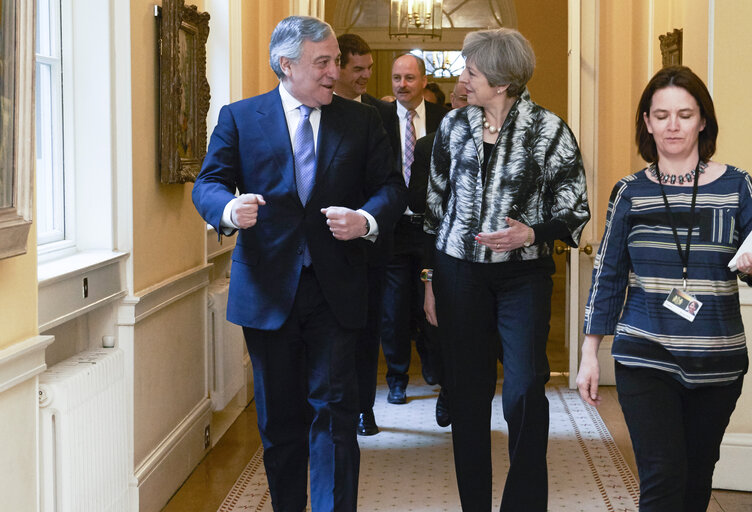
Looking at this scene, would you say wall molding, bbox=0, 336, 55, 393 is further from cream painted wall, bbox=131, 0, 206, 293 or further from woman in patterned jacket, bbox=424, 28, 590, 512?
woman in patterned jacket, bbox=424, 28, 590, 512

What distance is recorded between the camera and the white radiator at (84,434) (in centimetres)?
288

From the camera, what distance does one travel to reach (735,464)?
174 inches

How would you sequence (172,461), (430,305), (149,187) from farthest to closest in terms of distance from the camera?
(172,461) → (149,187) → (430,305)

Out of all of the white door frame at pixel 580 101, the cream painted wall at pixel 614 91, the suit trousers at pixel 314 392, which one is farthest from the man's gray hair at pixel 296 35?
the cream painted wall at pixel 614 91

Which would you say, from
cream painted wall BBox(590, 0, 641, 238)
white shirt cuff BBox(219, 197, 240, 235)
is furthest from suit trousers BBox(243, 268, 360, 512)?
cream painted wall BBox(590, 0, 641, 238)

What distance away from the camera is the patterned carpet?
424 centimetres

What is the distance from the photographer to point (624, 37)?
6.87 m

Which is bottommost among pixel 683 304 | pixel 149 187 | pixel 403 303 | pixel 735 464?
pixel 735 464

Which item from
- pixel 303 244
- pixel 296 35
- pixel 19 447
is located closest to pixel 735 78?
pixel 296 35

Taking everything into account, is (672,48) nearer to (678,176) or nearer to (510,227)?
(510,227)

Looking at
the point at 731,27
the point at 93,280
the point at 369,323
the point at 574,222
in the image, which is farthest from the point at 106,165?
the point at 731,27

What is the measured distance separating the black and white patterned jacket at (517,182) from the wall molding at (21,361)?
149 centimetres

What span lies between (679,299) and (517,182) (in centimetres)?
96

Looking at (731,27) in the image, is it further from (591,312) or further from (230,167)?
(230,167)
